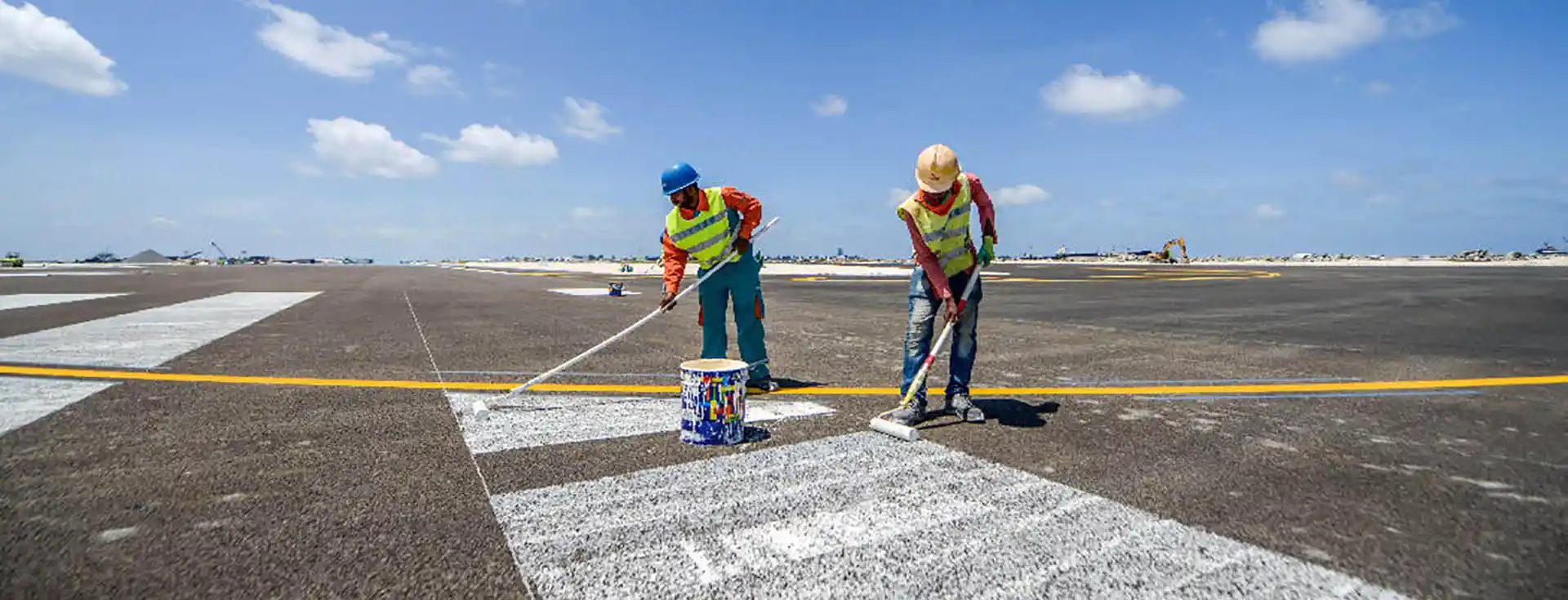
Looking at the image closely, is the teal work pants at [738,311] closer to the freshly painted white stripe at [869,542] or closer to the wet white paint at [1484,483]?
the freshly painted white stripe at [869,542]

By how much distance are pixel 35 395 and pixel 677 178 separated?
514 centimetres

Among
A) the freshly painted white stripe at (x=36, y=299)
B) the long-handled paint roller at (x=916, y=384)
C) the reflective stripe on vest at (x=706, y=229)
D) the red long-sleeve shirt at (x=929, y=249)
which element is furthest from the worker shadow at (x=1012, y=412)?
the freshly painted white stripe at (x=36, y=299)

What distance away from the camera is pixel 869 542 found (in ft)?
8.22

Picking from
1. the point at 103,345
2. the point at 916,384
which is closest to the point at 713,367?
the point at 916,384

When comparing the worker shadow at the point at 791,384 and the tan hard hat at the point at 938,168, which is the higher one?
the tan hard hat at the point at 938,168

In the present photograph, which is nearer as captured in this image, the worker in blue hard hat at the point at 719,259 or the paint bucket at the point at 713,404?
the paint bucket at the point at 713,404

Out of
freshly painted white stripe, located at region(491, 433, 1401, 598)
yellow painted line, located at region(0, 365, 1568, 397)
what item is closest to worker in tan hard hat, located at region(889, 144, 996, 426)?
yellow painted line, located at region(0, 365, 1568, 397)

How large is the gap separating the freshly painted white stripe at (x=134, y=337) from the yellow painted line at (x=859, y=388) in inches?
34.6

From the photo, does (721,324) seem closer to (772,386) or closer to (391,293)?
(772,386)

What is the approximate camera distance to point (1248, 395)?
17.0ft

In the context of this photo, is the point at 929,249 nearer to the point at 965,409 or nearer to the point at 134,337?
the point at 965,409

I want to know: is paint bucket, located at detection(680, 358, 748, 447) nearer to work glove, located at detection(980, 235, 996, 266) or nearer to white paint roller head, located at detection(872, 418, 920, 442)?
white paint roller head, located at detection(872, 418, 920, 442)

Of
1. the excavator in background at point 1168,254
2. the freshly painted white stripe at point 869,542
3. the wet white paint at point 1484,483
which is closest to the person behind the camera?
the freshly painted white stripe at point 869,542

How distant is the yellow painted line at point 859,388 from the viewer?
5410 mm
